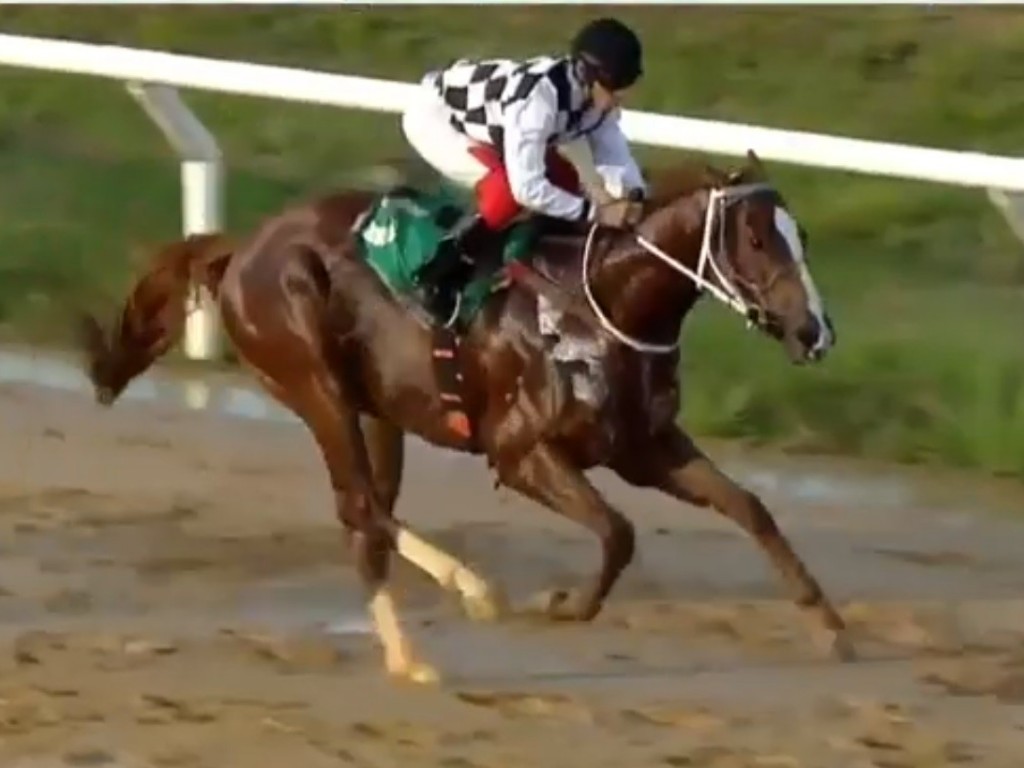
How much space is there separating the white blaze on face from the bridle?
0.22 ft

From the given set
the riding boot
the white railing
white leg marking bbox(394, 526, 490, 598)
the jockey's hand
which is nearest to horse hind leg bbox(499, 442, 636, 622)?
white leg marking bbox(394, 526, 490, 598)

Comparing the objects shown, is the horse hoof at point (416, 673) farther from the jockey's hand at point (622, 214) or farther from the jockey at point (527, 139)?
the jockey's hand at point (622, 214)

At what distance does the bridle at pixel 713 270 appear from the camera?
7.72 meters

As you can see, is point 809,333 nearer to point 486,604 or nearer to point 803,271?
point 803,271

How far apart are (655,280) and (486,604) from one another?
0.89 meters

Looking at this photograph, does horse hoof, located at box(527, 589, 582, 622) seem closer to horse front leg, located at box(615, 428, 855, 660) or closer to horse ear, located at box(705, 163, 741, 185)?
horse front leg, located at box(615, 428, 855, 660)

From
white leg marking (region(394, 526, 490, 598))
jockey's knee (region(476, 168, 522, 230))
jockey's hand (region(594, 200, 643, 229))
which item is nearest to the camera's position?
white leg marking (region(394, 526, 490, 598))

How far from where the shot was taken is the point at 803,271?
764 cm

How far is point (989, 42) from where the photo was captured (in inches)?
619

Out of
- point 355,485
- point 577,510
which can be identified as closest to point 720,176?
point 577,510

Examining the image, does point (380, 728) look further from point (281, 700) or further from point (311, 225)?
point (311, 225)

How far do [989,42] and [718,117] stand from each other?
1.37 m

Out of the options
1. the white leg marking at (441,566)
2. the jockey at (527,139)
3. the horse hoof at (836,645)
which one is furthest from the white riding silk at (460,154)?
the horse hoof at (836,645)

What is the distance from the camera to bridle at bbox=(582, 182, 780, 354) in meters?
7.72
